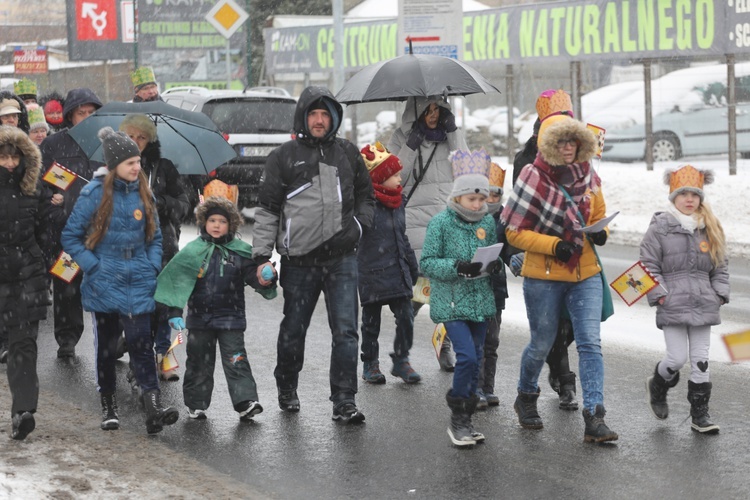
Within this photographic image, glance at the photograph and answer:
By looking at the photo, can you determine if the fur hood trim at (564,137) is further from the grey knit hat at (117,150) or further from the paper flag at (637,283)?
the grey knit hat at (117,150)

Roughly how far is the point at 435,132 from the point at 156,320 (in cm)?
224

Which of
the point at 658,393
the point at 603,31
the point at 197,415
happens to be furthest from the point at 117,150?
the point at 603,31

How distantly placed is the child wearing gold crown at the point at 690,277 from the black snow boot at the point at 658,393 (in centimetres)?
10

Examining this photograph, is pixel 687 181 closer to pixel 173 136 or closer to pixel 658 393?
pixel 658 393

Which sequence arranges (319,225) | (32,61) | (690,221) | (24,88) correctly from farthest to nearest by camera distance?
(32,61) < (24,88) < (319,225) < (690,221)

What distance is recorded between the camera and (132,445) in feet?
21.5

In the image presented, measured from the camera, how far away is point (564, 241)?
6.37 metres

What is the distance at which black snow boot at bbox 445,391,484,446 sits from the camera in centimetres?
642

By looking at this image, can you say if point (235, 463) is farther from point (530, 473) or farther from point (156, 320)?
point (156, 320)

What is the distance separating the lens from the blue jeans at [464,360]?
6.46 metres

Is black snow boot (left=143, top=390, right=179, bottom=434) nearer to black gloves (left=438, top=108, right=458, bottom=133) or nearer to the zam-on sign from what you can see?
black gloves (left=438, top=108, right=458, bottom=133)

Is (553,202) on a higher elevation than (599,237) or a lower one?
Result: higher

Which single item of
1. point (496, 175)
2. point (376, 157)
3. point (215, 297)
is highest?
point (376, 157)

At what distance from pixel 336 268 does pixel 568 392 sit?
5.15 ft
